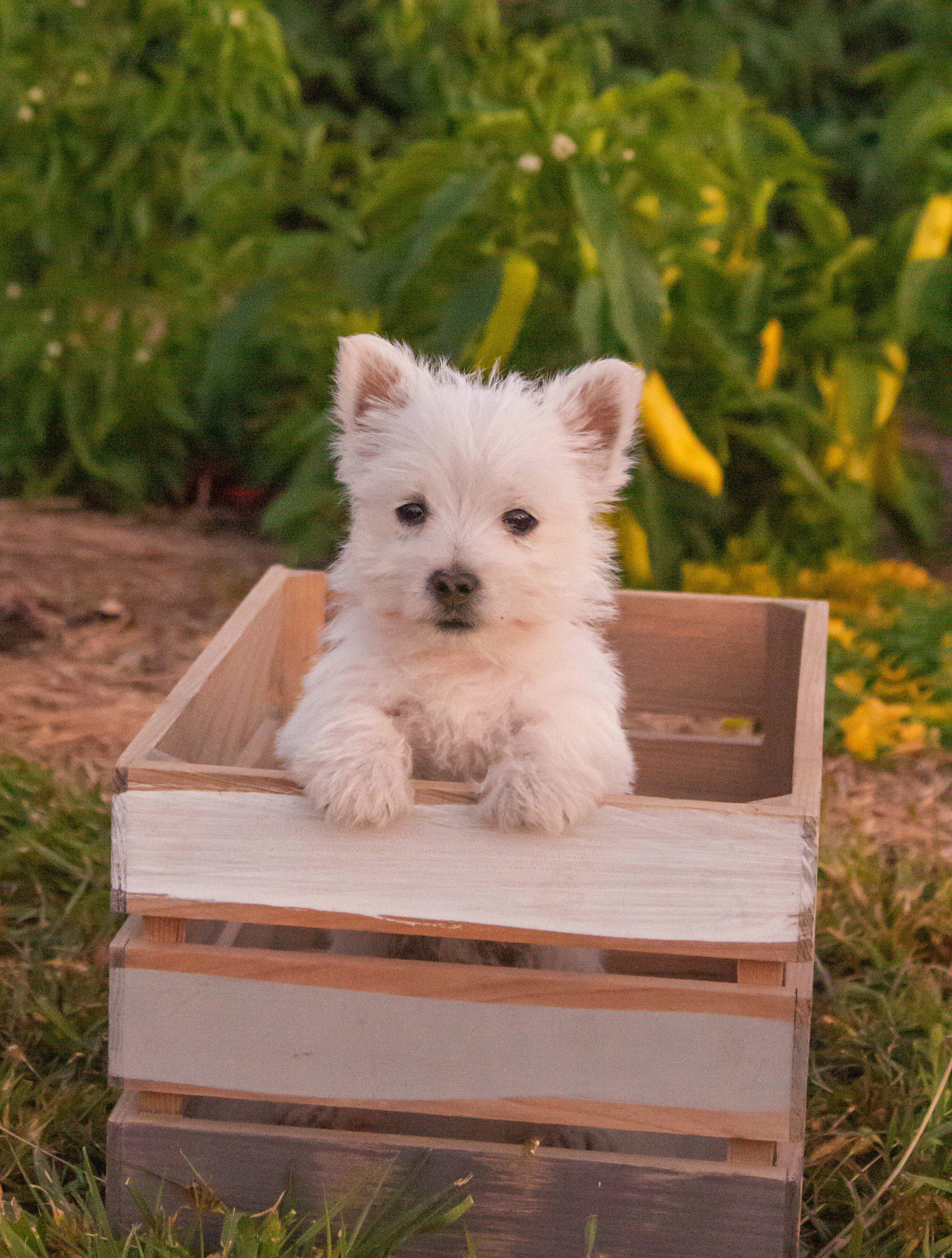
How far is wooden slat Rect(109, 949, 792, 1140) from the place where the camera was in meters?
1.86

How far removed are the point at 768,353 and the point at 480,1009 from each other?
3172mm

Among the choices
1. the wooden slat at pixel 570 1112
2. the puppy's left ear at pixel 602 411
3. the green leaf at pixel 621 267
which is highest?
the green leaf at pixel 621 267

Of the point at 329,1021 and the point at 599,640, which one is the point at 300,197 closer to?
the point at 599,640

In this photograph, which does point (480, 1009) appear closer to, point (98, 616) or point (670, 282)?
point (670, 282)

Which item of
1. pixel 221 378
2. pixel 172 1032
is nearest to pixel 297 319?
pixel 221 378

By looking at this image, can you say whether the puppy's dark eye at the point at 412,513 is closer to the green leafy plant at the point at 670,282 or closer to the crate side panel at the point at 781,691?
the crate side panel at the point at 781,691

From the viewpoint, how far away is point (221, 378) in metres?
4.68

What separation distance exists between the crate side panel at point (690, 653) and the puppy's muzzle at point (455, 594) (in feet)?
3.62

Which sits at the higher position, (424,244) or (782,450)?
(424,244)

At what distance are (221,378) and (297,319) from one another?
16.3 inches

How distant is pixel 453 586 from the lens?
1933 millimetres

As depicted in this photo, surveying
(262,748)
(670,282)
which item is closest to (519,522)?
(262,748)

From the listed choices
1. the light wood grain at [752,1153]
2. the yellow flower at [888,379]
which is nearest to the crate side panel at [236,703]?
the light wood grain at [752,1153]

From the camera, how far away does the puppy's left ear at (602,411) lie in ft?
7.06
